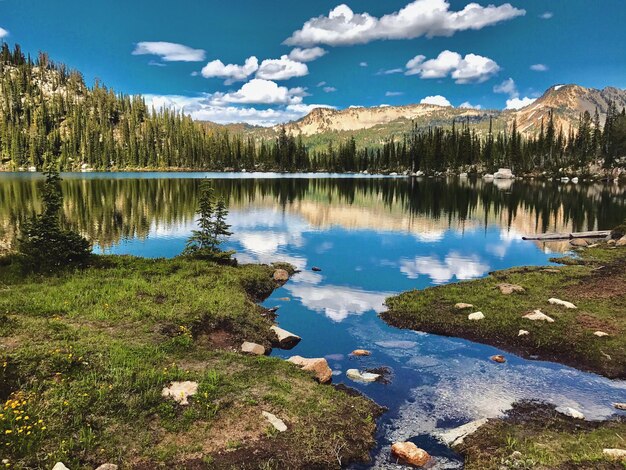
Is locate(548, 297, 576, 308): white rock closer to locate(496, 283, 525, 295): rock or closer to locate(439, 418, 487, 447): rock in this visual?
locate(496, 283, 525, 295): rock

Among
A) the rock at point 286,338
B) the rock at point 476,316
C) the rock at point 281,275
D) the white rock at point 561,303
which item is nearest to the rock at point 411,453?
the rock at point 286,338

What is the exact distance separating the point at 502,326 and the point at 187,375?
646 inches

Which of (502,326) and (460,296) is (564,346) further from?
(460,296)

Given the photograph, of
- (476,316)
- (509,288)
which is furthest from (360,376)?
(509,288)

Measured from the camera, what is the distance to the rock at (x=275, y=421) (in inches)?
484

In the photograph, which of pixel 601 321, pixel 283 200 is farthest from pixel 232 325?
pixel 283 200

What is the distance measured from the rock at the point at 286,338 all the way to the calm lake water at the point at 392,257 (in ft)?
1.32

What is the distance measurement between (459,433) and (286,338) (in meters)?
9.69

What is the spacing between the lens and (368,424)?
1356 centimetres

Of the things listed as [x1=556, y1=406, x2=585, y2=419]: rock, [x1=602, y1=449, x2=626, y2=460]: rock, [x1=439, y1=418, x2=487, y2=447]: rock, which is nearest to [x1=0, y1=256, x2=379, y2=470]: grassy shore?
[x1=439, y1=418, x2=487, y2=447]: rock

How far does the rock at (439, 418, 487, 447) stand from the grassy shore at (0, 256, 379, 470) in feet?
7.85

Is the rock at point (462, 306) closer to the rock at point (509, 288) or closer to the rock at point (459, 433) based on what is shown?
the rock at point (509, 288)

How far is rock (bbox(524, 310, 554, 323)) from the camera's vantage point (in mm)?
22312

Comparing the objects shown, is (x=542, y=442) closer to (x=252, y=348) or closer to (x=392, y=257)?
(x=252, y=348)
